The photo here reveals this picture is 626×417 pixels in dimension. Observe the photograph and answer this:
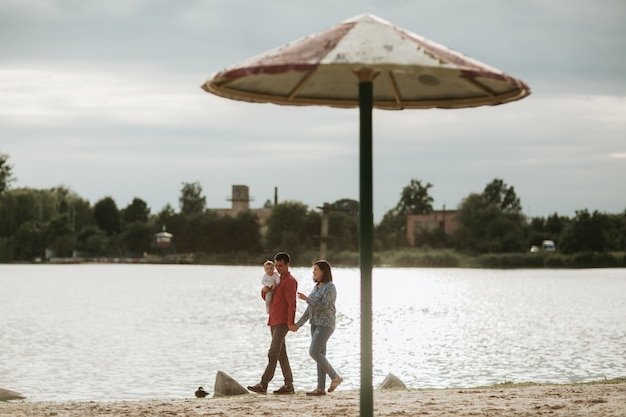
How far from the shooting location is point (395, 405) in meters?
13.5

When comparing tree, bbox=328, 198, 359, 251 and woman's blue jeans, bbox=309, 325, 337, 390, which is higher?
tree, bbox=328, 198, 359, 251

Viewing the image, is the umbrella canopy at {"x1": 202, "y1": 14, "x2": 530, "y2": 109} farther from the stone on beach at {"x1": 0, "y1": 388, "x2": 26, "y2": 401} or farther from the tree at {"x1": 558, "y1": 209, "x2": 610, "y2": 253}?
the tree at {"x1": 558, "y1": 209, "x2": 610, "y2": 253}

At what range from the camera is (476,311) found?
5878cm

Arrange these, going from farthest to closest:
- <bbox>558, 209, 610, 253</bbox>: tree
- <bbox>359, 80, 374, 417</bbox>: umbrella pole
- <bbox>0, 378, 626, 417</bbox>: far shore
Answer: <bbox>558, 209, 610, 253</bbox>: tree → <bbox>0, 378, 626, 417</bbox>: far shore → <bbox>359, 80, 374, 417</bbox>: umbrella pole

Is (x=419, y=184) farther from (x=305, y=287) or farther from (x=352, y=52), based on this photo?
(x=352, y=52)

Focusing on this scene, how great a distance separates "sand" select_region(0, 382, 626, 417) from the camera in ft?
41.7

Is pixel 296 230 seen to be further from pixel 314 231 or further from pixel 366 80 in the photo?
pixel 366 80

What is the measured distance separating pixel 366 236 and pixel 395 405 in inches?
212

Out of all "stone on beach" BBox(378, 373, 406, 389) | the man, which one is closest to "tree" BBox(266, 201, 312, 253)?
"stone on beach" BBox(378, 373, 406, 389)

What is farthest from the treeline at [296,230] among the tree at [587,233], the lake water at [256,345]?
the lake water at [256,345]

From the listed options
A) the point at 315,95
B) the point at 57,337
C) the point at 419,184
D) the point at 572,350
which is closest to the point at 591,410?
the point at 315,95

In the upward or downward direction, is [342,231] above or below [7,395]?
above

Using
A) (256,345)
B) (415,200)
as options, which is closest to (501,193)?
(415,200)

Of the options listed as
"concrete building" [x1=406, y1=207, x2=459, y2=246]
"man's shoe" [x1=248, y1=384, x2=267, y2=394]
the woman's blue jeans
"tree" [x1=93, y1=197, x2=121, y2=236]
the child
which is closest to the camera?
the woman's blue jeans
